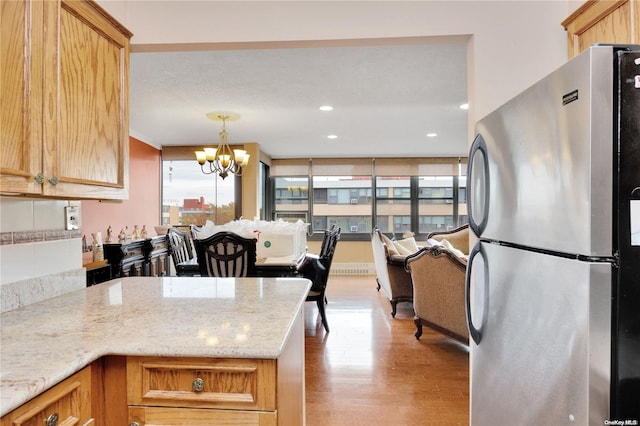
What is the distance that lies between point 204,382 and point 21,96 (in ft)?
3.27

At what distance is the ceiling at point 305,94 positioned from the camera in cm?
280

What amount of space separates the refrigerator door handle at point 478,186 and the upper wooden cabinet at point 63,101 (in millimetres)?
1490

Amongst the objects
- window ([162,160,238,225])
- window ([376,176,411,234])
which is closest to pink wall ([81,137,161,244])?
window ([162,160,238,225])

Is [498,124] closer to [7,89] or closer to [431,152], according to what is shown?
[7,89]

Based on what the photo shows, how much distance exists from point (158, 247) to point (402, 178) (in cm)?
463

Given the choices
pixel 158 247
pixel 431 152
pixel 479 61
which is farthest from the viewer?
pixel 431 152

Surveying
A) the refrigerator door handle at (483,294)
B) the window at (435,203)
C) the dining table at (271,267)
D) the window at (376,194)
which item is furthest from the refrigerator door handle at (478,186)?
the window at (435,203)

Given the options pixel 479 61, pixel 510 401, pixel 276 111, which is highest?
pixel 276 111

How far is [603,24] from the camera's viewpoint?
150 centimetres

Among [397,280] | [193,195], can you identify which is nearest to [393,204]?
[397,280]

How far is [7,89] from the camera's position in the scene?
1061 millimetres

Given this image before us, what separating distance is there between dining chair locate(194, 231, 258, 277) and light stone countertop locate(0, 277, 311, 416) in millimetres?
1153

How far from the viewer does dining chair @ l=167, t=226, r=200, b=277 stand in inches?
134

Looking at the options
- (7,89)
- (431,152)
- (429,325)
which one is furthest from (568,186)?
(431,152)
